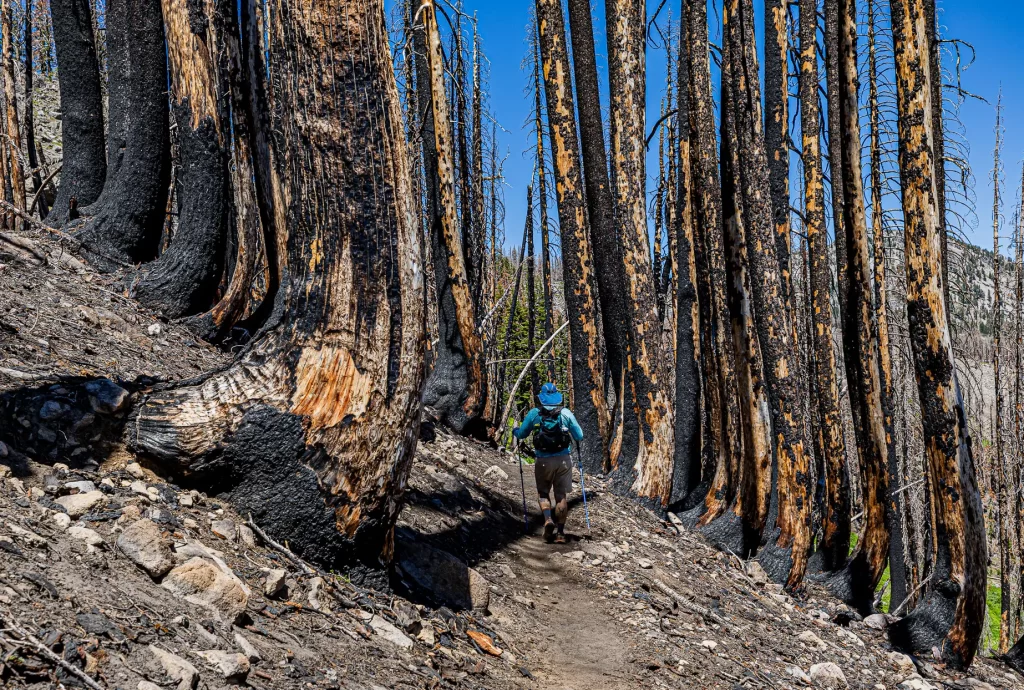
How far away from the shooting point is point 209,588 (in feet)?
8.87

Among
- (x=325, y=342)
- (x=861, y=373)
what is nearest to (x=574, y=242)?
(x=861, y=373)

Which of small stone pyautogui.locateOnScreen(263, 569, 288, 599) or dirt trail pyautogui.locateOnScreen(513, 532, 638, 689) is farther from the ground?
small stone pyautogui.locateOnScreen(263, 569, 288, 599)

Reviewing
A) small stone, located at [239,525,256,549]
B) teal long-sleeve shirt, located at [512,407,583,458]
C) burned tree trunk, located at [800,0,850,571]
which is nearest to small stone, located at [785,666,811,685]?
teal long-sleeve shirt, located at [512,407,583,458]

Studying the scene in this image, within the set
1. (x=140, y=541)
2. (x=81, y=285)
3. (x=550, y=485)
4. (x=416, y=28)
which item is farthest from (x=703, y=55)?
(x=140, y=541)

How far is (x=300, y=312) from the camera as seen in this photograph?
11.4 feet

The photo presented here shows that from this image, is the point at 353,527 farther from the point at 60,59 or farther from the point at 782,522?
the point at 60,59

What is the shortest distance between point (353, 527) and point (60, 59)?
22.7 ft

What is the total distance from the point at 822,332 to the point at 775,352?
6.85 ft

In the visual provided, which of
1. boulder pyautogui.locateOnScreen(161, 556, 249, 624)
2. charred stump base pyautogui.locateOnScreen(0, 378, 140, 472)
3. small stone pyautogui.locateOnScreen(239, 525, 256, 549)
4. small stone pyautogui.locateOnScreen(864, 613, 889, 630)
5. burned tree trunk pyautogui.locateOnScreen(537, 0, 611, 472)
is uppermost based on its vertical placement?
burned tree trunk pyautogui.locateOnScreen(537, 0, 611, 472)

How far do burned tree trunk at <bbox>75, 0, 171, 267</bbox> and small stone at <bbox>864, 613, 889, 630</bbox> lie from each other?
823 centimetres

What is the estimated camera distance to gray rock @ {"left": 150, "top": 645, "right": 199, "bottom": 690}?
2.12 m

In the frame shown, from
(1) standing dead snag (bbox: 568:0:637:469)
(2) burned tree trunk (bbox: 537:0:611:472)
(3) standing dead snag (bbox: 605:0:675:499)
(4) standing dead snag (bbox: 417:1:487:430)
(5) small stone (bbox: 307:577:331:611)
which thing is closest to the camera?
(5) small stone (bbox: 307:577:331:611)

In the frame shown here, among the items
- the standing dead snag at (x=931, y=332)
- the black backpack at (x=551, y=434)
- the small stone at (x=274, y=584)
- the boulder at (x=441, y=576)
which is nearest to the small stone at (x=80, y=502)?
the small stone at (x=274, y=584)

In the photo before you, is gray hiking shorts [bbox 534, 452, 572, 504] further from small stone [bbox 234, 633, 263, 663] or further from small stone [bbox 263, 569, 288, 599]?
small stone [bbox 234, 633, 263, 663]
